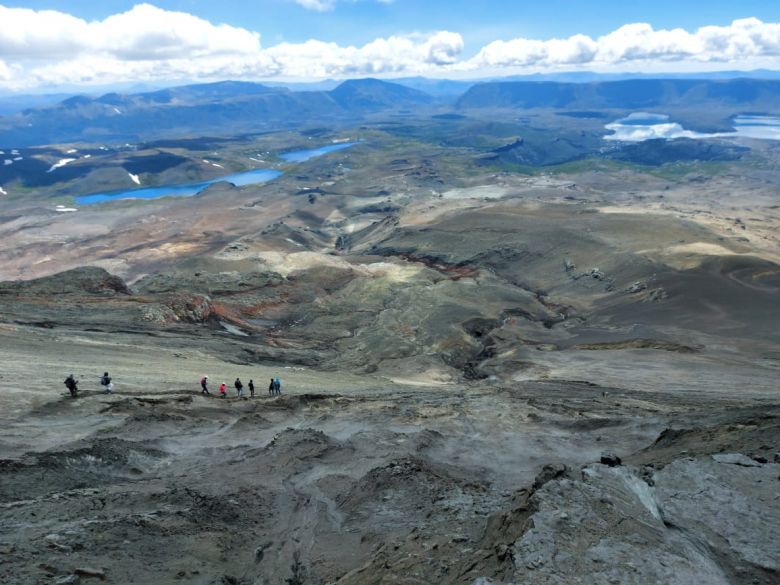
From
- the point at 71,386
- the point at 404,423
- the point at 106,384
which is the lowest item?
the point at 404,423

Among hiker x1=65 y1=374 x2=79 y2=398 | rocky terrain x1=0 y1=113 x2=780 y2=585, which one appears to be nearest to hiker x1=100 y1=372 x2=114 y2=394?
rocky terrain x1=0 y1=113 x2=780 y2=585

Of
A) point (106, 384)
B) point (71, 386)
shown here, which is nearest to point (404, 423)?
point (106, 384)

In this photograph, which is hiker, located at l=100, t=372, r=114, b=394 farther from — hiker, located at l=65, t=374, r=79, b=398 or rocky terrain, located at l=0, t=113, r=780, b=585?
hiker, located at l=65, t=374, r=79, b=398

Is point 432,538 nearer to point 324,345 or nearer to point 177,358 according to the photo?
point 177,358

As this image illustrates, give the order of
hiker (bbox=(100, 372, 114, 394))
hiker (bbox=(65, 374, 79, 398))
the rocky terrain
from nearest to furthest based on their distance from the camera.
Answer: the rocky terrain, hiker (bbox=(65, 374, 79, 398)), hiker (bbox=(100, 372, 114, 394))

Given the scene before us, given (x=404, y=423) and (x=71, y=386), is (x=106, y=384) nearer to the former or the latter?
(x=71, y=386)

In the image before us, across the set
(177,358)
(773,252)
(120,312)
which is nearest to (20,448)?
(177,358)

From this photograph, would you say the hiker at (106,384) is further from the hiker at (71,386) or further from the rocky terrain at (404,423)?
the hiker at (71,386)

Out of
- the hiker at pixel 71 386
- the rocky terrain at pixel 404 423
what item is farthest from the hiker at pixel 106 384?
the hiker at pixel 71 386
